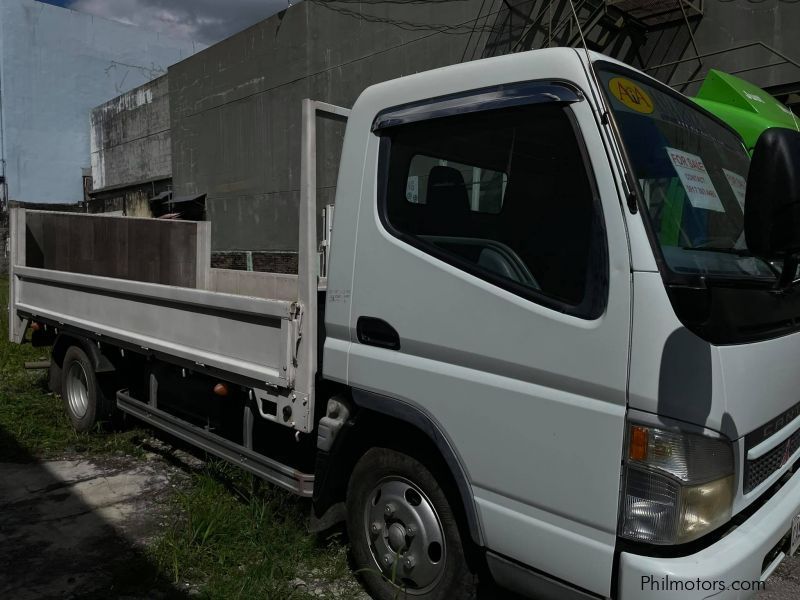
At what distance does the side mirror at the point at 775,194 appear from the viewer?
187cm

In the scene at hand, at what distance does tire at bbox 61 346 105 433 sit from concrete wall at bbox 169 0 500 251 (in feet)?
24.9

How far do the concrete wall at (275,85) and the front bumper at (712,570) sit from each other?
31.0ft

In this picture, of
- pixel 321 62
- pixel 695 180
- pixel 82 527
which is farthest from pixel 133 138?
pixel 695 180

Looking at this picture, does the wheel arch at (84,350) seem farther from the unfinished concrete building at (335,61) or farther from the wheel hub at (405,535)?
the wheel hub at (405,535)


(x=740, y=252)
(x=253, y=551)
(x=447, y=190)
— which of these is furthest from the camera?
(x=253, y=551)

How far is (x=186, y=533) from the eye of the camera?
3738mm

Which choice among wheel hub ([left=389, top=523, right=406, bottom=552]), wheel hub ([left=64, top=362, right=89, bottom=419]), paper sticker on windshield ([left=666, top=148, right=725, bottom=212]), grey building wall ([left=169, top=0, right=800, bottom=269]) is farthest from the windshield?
wheel hub ([left=64, top=362, right=89, bottom=419])

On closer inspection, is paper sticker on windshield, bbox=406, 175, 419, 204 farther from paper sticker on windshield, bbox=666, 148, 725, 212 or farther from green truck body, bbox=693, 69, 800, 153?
green truck body, bbox=693, 69, 800, 153

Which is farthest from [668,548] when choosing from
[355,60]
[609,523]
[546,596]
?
[355,60]

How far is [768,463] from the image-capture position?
7.94 feet

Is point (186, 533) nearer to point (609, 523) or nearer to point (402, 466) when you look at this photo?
point (402, 466)

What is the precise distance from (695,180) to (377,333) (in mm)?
1399

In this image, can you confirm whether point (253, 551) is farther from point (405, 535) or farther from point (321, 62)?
point (321, 62)

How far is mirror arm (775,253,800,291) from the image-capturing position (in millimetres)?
2059
